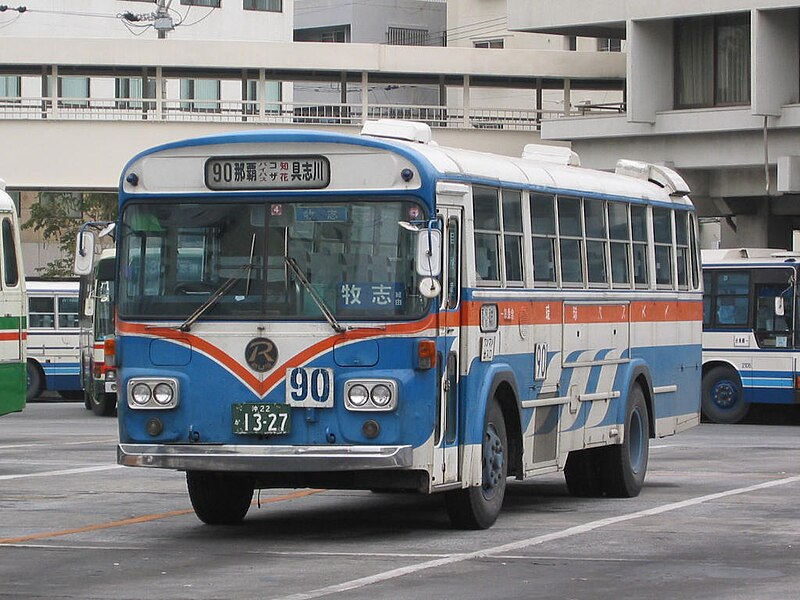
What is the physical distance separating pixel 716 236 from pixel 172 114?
13.8 m

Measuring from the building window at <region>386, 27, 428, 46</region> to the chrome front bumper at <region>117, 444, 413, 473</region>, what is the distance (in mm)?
65766

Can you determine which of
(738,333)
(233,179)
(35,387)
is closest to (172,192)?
(233,179)

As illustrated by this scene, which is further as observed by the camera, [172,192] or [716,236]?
[716,236]

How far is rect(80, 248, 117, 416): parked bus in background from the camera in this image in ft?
114

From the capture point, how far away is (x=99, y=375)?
35.2m

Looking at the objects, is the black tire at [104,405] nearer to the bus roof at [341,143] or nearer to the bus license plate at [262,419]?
the bus roof at [341,143]

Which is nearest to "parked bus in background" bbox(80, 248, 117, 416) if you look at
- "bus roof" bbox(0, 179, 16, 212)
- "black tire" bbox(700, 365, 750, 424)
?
"black tire" bbox(700, 365, 750, 424)

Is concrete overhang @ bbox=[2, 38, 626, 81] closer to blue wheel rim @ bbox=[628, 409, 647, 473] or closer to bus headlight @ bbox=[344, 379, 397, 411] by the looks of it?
blue wheel rim @ bbox=[628, 409, 647, 473]

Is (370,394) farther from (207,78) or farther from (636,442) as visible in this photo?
(207,78)

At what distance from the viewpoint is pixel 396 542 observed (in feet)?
44.5

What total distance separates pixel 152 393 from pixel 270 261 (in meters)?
1.26

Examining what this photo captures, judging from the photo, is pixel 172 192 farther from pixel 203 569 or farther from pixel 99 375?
pixel 99 375

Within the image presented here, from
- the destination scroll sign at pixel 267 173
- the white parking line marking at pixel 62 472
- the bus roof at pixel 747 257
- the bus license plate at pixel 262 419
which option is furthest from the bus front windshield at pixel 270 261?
the bus roof at pixel 747 257

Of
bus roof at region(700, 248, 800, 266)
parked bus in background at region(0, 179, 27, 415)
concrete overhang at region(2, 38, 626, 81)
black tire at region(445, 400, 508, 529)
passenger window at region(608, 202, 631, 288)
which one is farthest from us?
concrete overhang at region(2, 38, 626, 81)
